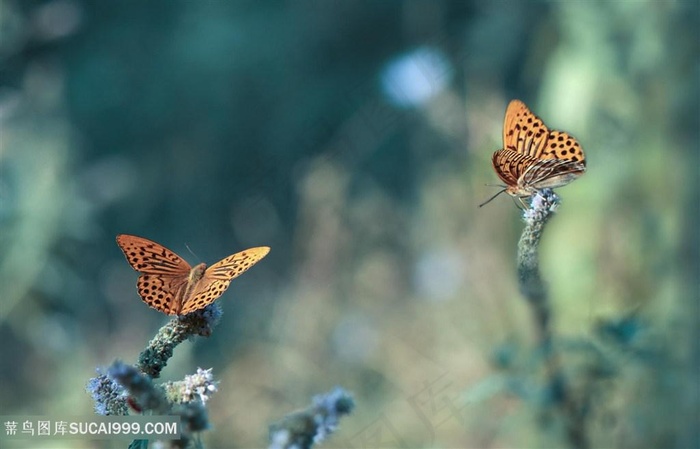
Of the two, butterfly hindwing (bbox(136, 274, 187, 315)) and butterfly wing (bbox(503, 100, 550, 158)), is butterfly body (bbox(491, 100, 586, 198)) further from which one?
butterfly hindwing (bbox(136, 274, 187, 315))

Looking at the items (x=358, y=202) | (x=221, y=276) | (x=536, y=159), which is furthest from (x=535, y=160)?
(x=358, y=202)

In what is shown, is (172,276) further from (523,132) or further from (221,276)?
(523,132)

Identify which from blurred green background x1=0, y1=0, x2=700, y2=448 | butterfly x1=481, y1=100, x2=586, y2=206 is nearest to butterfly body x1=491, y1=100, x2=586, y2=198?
butterfly x1=481, y1=100, x2=586, y2=206

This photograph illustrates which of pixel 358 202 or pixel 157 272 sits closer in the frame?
pixel 157 272

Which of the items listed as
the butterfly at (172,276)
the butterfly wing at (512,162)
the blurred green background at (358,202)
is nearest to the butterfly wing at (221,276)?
the butterfly at (172,276)

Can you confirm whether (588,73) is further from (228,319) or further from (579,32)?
(228,319)

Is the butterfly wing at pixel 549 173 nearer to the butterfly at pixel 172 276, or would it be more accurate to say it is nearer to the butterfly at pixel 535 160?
the butterfly at pixel 535 160
